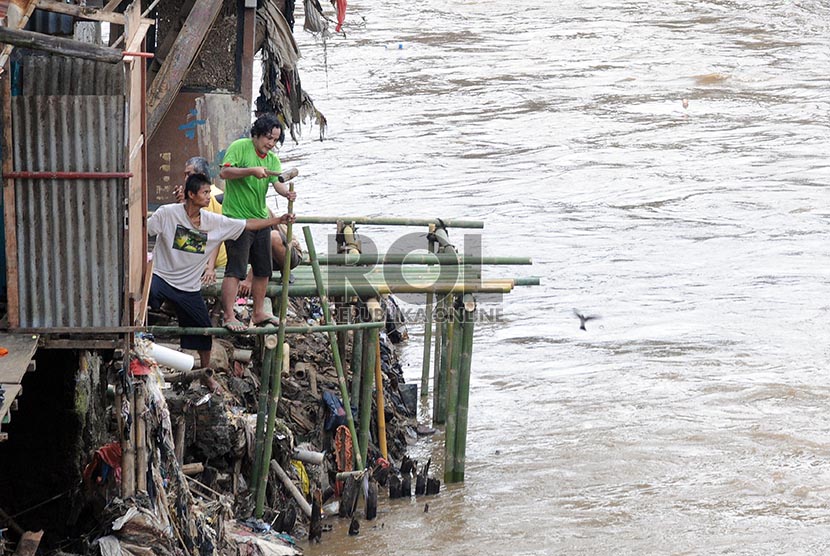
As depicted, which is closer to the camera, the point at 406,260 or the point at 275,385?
the point at 275,385

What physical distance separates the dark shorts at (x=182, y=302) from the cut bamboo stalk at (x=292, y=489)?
1.06 metres

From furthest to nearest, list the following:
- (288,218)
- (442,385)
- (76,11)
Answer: (442,385) → (288,218) → (76,11)

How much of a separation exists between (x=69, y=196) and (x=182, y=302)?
1.64 metres

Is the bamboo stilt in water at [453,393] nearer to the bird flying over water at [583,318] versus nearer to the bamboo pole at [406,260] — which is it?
the bamboo pole at [406,260]

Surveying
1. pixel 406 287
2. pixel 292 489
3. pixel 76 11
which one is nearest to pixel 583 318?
pixel 406 287

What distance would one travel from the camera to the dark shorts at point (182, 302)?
7.22m

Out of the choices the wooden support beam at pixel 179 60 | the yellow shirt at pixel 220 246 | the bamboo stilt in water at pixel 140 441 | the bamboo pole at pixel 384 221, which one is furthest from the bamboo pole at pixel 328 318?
the wooden support beam at pixel 179 60

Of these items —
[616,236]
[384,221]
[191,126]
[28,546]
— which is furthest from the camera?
[616,236]

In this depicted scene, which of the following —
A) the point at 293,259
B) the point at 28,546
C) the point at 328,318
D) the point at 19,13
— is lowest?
the point at 28,546

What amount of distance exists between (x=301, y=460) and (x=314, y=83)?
70.6 ft

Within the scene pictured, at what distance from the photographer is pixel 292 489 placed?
314 inches

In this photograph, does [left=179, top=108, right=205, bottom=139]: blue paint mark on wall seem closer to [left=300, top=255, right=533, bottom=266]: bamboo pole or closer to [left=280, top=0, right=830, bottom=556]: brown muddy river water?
[left=300, top=255, right=533, bottom=266]: bamboo pole

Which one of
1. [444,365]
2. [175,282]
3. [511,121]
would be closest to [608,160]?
[511,121]

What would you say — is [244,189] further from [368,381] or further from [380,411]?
[380,411]
